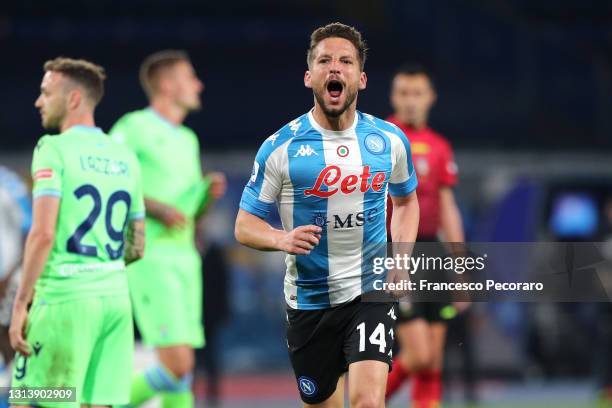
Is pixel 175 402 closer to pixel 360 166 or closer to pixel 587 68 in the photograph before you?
pixel 360 166

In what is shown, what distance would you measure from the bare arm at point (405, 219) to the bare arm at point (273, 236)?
706 mm

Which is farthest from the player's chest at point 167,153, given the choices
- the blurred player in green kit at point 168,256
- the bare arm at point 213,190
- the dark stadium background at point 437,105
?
the dark stadium background at point 437,105

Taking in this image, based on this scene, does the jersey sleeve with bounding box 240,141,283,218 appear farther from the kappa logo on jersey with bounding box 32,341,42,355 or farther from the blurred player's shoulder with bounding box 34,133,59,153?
the kappa logo on jersey with bounding box 32,341,42,355

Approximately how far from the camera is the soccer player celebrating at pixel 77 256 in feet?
18.4

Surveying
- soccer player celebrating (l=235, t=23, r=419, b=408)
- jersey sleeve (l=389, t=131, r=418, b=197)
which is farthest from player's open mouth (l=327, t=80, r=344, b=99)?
jersey sleeve (l=389, t=131, r=418, b=197)

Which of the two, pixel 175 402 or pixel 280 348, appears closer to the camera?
pixel 175 402

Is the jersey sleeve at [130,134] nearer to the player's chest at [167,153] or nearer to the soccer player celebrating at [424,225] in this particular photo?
the player's chest at [167,153]

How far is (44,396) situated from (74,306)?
448mm

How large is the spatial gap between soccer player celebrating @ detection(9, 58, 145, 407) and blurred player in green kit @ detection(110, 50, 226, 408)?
1677 millimetres

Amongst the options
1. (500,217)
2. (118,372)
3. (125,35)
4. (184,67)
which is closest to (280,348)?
(500,217)

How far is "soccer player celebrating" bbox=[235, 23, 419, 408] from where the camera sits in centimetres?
523

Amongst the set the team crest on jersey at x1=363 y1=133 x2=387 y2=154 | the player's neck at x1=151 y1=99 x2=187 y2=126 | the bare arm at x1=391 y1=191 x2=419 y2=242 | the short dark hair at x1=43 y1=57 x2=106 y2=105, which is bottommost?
the bare arm at x1=391 y1=191 x2=419 y2=242

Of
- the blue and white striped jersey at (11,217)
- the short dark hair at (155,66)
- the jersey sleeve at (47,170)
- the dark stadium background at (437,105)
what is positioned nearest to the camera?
the jersey sleeve at (47,170)

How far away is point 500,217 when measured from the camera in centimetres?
1563
